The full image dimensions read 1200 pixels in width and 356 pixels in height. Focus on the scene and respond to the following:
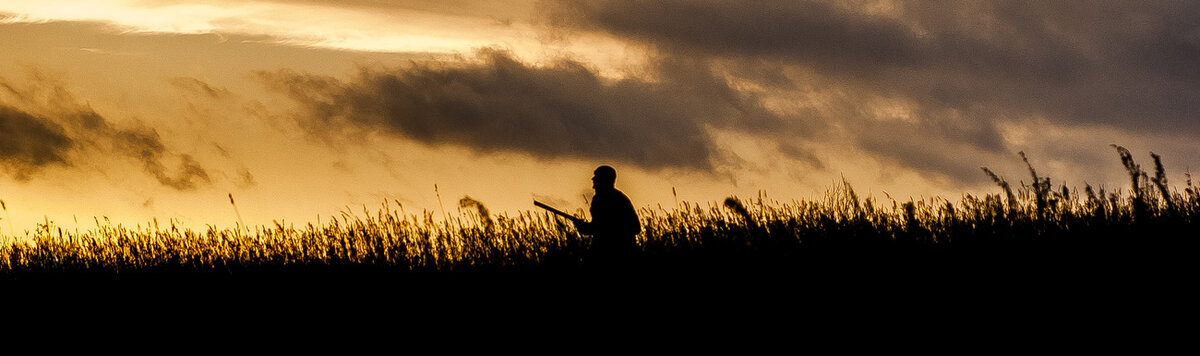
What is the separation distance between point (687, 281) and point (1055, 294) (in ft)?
9.02

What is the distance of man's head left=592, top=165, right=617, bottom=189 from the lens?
776 centimetres

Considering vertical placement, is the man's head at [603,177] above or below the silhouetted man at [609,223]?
above

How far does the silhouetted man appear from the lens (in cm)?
766

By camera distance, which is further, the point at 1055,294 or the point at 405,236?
the point at 405,236

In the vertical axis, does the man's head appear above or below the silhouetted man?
above

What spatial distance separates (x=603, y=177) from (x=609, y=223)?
0.39m

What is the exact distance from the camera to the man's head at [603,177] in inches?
305

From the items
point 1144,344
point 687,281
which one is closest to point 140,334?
point 687,281

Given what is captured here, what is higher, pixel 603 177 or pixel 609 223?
pixel 603 177

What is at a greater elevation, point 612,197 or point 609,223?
point 612,197

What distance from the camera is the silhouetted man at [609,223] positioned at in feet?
25.1

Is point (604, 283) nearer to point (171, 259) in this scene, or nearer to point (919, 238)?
point (919, 238)

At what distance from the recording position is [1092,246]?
7883mm

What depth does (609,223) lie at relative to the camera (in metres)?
7.64
